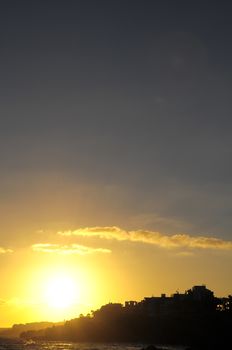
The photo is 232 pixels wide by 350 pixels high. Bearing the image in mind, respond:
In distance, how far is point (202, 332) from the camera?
189875mm

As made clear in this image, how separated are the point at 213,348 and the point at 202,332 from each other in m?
44.4

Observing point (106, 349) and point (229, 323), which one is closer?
point (106, 349)

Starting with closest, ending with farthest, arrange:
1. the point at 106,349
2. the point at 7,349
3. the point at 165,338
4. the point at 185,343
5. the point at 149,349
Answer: the point at 149,349 < the point at 106,349 < the point at 7,349 < the point at 185,343 < the point at 165,338

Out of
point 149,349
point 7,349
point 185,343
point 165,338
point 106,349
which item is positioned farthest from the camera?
point 165,338

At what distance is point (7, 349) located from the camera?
520 ft

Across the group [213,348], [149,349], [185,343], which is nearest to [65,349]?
[149,349]

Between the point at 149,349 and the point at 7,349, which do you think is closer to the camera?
the point at 149,349

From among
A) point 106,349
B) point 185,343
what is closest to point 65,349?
point 106,349

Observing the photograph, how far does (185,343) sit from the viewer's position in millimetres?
186250

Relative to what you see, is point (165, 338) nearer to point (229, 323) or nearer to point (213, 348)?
point (229, 323)

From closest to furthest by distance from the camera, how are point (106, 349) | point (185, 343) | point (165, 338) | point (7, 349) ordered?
1. point (106, 349)
2. point (7, 349)
3. point (185, 343)
4. point (165, 338)

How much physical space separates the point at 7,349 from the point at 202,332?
72.1 m

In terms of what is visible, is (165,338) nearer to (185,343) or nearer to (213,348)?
(185,343)

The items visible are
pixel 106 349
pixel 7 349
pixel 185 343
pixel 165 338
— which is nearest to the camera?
pixel 106 349
